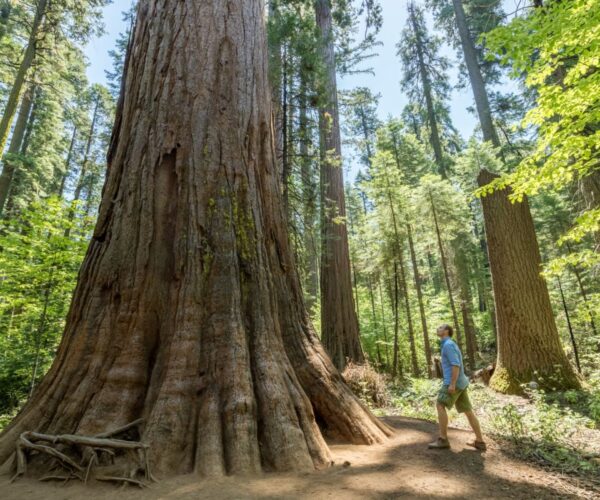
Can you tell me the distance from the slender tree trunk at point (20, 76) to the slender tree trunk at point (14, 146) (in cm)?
209

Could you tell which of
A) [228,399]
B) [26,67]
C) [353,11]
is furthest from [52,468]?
[353,11]

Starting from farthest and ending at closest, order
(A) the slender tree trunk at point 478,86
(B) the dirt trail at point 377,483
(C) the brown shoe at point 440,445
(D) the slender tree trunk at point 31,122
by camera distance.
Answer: (D) the slender tree trunk at point 31,122 < (A) the slender tree trunk at point 478,86 < (C) the brown shoe at point 440,445 < (B) the dirt trail at point 377,483

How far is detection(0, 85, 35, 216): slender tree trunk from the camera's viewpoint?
1362cm

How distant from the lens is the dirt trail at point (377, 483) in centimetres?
218

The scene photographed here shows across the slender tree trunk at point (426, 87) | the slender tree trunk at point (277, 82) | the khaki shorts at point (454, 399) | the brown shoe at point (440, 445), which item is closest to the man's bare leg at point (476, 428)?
the khaki shorts at point (454, 399)

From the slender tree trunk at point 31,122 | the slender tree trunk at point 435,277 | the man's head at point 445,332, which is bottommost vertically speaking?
the man's head at point 445,332

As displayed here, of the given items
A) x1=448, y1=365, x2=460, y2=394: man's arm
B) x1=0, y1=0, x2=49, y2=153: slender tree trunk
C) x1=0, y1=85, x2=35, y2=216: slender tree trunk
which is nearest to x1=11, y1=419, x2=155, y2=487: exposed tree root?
x1=448, y1=365, x2=460, y2=394: man's arm

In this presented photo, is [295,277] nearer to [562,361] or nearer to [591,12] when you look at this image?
[591,12]

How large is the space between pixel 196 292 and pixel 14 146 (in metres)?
17.1

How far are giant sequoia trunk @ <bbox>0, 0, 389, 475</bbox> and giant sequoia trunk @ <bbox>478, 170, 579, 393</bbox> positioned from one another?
578 centimetres

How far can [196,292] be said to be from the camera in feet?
10.3

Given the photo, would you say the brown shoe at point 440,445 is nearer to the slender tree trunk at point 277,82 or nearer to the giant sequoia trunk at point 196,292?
the giant sequoia trunk at point 196,292

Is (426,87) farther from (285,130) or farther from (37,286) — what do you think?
(37,286)

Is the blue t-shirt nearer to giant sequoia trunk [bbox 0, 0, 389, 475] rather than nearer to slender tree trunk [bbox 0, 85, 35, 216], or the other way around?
giant sequoia trunk [bbox 0, 0, 389, 475]
